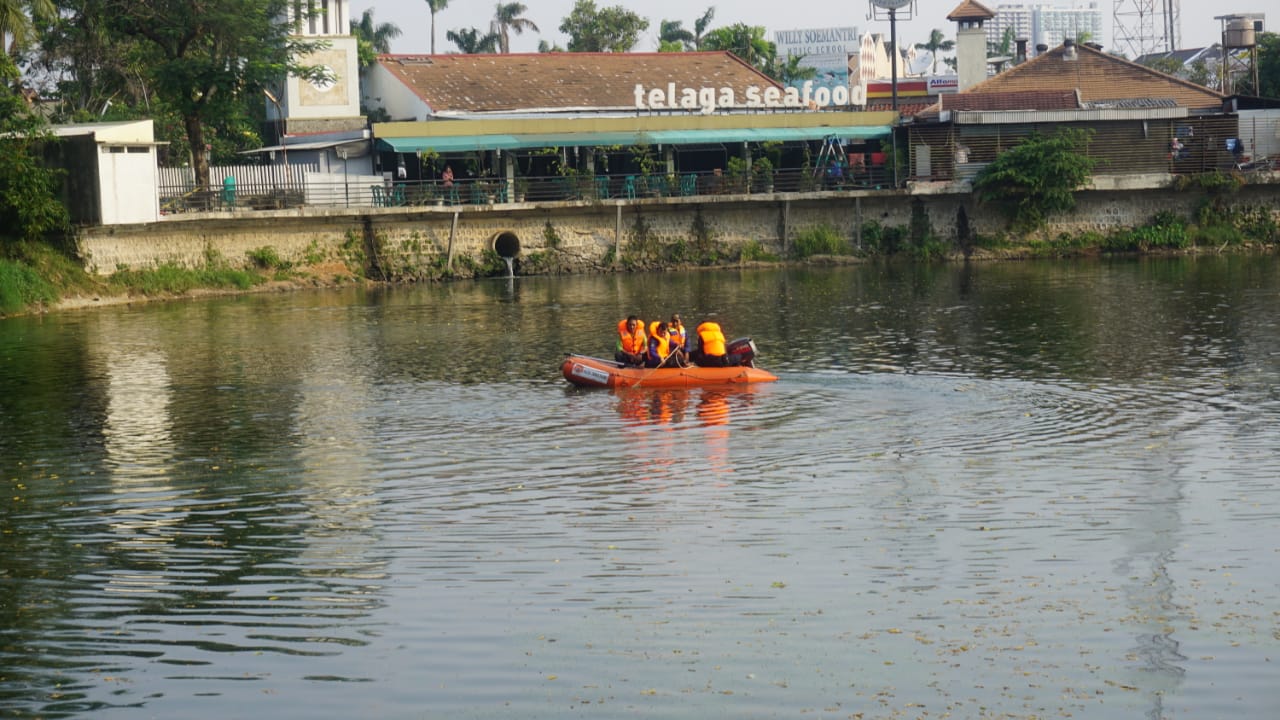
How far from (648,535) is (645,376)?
1087cm

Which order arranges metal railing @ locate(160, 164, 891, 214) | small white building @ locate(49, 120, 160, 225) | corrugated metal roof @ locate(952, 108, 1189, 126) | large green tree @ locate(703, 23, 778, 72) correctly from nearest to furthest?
small white building @ locate(49, 120, 160, 225) → metal railing @ locate(160, 164, 891, 214) → corrugated metal roof @ locate(952, 108, 1189, 126) → large green tree @ locate(703, 23, 778, 72)

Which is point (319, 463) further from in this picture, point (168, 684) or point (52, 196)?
point (52, 196)

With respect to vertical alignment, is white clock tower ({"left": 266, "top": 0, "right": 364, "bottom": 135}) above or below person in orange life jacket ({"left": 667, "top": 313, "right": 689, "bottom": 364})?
above

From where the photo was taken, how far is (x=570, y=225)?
Result: 5016 centimetres

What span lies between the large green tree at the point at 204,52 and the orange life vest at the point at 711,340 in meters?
24.6

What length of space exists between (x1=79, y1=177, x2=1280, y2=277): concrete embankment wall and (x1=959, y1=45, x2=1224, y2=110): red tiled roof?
6108mm

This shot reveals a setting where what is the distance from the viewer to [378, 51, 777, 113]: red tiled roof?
53.9 m

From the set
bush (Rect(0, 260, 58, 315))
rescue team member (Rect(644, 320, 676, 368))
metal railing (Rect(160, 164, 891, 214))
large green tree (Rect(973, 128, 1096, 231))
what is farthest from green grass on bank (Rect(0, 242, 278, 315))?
large green tree (Rect(973, 128, 1096, 231))

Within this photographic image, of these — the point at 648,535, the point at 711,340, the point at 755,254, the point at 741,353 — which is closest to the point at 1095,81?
the point at 755,254


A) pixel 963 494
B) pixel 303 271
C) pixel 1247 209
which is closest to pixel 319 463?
pixel 963 494

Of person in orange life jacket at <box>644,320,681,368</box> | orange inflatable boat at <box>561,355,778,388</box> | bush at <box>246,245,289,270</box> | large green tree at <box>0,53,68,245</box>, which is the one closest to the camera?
orange inflatable boat at <box>561,355,778,388</box>

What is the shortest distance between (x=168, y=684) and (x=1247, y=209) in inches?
1935

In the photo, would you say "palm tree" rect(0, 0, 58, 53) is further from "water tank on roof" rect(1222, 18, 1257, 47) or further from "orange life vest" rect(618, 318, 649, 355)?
"water tank on roof" rect(1222, 18, 1257, 47)

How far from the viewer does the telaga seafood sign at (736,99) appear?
53.5 meters
